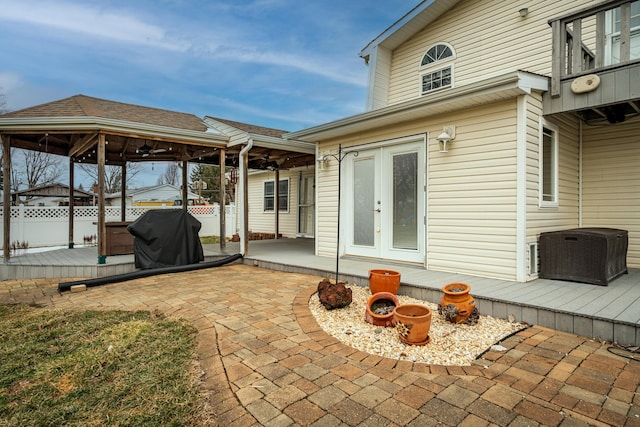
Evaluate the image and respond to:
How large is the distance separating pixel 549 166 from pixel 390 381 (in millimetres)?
4248

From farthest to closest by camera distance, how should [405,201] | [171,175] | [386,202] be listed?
[171,175], [386,202], [405,201]

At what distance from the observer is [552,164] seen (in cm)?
484

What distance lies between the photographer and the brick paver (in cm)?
180

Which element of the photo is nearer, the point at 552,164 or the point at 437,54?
the point at 552,164

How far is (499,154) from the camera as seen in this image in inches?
175

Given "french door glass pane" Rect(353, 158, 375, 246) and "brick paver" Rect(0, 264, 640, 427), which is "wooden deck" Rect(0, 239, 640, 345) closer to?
"brick paver" Rect(0, 264, 640, 427)

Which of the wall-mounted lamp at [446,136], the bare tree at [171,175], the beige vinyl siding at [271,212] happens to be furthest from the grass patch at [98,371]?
the bare tree at [171,175]

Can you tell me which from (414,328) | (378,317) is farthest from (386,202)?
(414,328)

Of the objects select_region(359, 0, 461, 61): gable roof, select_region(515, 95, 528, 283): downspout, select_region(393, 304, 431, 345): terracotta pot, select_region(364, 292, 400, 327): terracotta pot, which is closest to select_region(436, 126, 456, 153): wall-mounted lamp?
select_region(515, 95, 528, 283): downspout

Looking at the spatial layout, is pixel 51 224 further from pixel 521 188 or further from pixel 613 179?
pixel 613 179

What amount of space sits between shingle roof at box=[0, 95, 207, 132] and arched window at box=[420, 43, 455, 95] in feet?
16.8

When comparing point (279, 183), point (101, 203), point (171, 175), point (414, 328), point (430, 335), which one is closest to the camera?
point (414, 328)

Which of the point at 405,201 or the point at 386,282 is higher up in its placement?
the point at 405,201

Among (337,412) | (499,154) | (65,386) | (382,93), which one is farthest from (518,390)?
(382,93)
